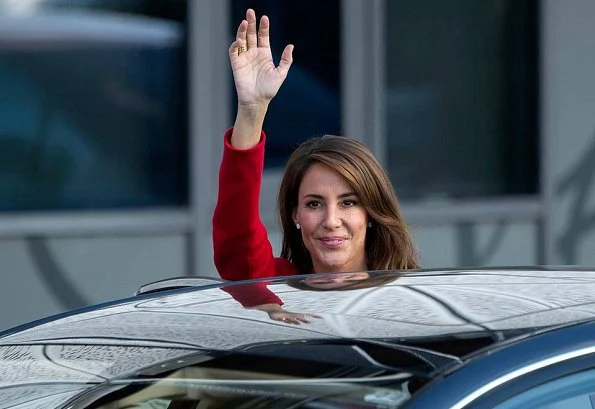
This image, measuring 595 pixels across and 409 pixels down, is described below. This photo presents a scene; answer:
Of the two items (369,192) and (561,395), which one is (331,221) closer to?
(369,192)

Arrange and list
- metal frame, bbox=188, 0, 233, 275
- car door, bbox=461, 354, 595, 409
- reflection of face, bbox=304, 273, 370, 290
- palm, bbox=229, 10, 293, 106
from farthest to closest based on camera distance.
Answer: metal frame, bbox=188, 0, 233, 275 < palm, bbox=229, 10, 293, 106 < reflection of face, bbox=304, 273, 370, 290 < car door, bbox=461, 354, 595, 409

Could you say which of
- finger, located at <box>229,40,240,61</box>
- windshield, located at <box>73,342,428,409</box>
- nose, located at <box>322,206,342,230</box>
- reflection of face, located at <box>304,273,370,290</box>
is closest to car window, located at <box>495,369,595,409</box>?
windshield, located at <box>73,342,428,409</box>

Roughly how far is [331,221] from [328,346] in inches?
48.6

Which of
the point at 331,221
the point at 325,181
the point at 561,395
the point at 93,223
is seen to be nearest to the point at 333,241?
the point at 331,221

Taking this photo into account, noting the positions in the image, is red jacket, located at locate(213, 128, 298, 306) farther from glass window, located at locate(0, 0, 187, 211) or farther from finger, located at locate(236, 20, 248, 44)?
glass window, located at locate(0, 0, 187, 211)

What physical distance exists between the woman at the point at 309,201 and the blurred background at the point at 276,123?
302 cm

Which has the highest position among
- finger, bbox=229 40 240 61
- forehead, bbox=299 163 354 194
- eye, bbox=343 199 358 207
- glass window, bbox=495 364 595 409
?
finger, bbox=229 40 240 61

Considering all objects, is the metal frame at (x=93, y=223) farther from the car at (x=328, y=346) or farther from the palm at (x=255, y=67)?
the car at (x=328, y=346)

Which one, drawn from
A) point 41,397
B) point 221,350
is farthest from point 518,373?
point 41,397

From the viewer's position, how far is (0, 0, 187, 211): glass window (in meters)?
6.32

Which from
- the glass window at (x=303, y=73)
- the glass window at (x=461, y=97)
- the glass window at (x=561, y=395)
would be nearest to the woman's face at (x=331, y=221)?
the glass window at (x=561, y=395)

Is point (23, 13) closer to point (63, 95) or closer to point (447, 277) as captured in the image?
point (63, 95)

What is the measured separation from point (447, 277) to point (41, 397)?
803 mm

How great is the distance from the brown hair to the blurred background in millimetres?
3017
